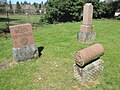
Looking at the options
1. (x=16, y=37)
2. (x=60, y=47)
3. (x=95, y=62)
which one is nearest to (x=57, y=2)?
(x=60, y=47)

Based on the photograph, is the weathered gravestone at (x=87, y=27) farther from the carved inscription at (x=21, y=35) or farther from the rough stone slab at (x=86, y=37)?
the carved inscription at (x=21, y=35)

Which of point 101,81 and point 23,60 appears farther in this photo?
point 23,60

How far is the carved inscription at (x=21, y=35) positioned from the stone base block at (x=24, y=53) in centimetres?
18

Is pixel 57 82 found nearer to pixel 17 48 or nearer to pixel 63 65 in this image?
pixel 63 65

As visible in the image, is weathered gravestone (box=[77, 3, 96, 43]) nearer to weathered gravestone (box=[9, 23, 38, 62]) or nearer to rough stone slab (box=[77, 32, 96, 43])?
rough stone slab (box=[77, 32, 96, 43])

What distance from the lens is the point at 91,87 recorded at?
548cm

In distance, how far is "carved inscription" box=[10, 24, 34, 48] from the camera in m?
7.38

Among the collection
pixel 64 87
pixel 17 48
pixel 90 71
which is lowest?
pixel 64 87

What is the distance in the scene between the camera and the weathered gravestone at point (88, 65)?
5.32 metres

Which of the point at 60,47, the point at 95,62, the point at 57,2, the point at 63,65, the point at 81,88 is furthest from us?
the point at 57,2

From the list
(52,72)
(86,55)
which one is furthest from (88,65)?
(52,72)

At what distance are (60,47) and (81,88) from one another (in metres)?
4.19

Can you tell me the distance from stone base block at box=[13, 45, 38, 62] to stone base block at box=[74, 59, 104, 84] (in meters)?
2.81

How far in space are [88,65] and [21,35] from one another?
3.47 m
